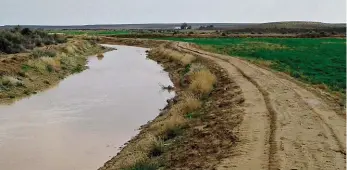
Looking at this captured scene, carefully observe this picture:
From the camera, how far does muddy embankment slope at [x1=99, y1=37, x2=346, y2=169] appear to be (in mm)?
9656

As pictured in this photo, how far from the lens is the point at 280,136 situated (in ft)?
37.6

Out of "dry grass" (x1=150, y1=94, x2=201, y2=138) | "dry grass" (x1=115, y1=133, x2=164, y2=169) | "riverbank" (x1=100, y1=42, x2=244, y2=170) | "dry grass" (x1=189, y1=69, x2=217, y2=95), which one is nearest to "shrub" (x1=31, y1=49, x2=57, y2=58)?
"dry grass" (x1=189, y1=69, x2=217, y2=95)

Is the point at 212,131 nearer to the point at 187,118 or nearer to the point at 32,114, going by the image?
the point at 187,118

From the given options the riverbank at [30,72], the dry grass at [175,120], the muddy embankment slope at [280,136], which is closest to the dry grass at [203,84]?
the muddy embankment slope at [280,136]

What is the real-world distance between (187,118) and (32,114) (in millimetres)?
6672

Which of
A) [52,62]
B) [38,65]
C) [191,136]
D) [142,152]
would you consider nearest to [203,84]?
[191,136]

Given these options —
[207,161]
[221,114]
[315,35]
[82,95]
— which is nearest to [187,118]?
[221,114]

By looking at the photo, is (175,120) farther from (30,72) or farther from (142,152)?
(30,72)

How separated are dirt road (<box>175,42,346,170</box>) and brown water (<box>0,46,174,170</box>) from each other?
423 centimetres

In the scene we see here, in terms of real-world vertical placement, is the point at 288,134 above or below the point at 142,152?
above

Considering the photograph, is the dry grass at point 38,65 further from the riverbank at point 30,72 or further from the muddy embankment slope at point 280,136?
the muddy embankment slope at point 280,136

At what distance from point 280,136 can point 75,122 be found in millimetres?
8628

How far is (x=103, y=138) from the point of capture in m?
15.0

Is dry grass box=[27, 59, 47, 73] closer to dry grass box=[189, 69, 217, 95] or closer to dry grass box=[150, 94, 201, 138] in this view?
dry grass box=[189, 69, 217, 95]
